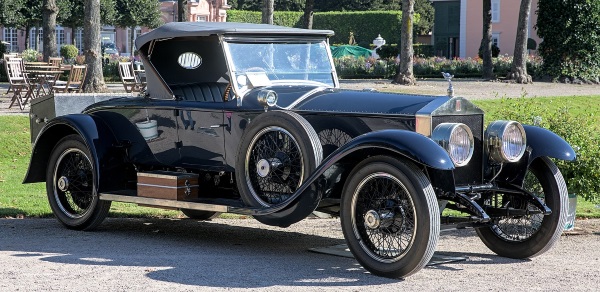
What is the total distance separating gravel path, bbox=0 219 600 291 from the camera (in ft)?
20.7

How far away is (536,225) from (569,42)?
2714 cm

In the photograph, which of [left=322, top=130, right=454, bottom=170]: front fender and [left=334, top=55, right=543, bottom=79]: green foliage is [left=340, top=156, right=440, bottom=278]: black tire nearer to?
[left=322, top=130, right=454, bottom=170]: front fender

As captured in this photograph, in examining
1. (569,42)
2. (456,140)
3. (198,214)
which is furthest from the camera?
(569,42)

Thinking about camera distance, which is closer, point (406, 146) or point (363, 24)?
point (406, 146)

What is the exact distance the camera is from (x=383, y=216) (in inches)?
263

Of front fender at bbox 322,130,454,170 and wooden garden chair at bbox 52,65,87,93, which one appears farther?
wooden garden chair at bbox 52,65,87,93

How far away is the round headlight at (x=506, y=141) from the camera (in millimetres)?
7186

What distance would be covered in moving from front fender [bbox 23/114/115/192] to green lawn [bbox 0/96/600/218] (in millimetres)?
743

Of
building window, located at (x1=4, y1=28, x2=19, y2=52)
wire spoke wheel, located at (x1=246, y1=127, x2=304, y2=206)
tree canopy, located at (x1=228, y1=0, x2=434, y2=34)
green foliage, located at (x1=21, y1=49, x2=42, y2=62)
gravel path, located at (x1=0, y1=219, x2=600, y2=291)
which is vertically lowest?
gravel path, located at (x1=0, y1=219, x2=600, y2=291)

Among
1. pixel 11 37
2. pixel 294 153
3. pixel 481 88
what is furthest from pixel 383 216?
pixel 11 37

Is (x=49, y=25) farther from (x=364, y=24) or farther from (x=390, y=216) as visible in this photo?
(x=364, y=24)

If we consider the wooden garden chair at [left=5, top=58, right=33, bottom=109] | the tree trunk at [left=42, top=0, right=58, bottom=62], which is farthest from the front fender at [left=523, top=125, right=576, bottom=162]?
the tree trunk at [left=42, top=0, right=58, bottom=62]

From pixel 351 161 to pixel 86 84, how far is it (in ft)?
51.8

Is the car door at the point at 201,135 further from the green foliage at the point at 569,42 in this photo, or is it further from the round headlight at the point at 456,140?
the green foliage at the point at 569,42
